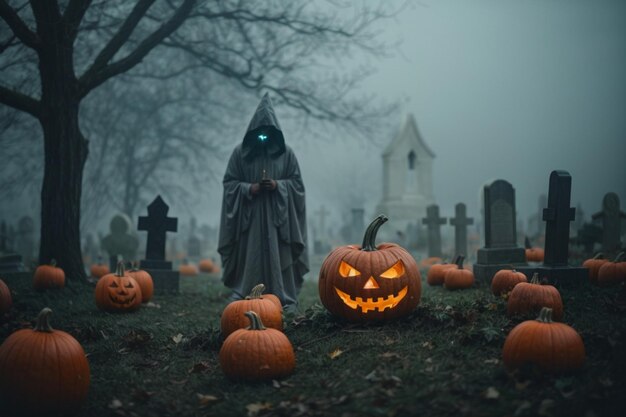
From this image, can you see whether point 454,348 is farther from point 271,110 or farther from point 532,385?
point 271,110

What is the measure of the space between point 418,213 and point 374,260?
21.4m

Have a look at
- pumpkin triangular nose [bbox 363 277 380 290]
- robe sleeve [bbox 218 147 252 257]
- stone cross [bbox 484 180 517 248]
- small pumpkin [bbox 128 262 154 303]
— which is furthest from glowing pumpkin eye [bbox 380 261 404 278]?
small pumpkin [bbox 128 262 154 303]

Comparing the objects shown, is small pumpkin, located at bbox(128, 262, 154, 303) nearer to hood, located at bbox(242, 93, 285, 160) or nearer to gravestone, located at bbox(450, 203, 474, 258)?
hood, located at bbox(242, 93, 285, 160)

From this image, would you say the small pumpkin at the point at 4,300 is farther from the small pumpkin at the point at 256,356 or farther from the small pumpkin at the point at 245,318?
the small pumpkin at the point at 256,356

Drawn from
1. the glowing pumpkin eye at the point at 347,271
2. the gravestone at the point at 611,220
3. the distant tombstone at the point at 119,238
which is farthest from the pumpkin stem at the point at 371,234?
the distant tombstone at the point at 119,238

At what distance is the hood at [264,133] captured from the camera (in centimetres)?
794

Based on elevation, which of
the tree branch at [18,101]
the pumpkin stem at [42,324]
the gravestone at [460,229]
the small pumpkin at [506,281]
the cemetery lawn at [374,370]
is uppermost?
the tree branch at [18,101]

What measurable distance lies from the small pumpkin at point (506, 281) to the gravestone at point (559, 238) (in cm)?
28

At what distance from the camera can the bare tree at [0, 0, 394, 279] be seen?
980 cm

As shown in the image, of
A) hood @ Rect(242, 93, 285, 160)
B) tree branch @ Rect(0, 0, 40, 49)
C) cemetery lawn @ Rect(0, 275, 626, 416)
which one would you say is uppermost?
tree branch @ Rect(0, 0, 40, 49)

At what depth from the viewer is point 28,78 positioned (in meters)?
11.6

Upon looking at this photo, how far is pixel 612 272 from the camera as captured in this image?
699cm

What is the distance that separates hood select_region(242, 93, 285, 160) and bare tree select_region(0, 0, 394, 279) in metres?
3.78

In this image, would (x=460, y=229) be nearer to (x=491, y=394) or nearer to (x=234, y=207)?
(x=234, y=207)
